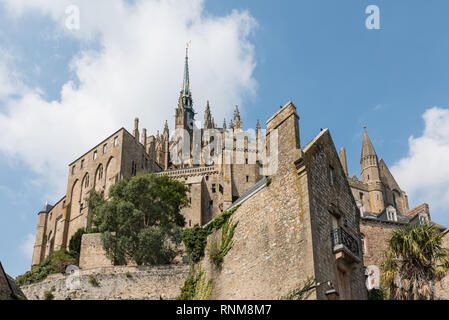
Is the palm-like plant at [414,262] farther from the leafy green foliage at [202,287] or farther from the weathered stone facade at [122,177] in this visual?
the weathered stone facade at [122,177]

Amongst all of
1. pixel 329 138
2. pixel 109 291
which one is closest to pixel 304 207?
pixel 329 138

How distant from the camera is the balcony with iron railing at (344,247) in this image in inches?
676

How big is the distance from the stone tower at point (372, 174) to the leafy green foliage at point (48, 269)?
39.1 meters

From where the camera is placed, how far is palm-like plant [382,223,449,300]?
838 inches

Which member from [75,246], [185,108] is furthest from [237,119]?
[75,246]

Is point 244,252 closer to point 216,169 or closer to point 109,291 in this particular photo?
point 109,291

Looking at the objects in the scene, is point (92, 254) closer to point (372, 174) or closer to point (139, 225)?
point (139, 225)

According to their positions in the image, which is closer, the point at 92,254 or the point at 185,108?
the point at 92,254

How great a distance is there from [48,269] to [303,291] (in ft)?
110

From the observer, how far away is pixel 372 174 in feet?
240

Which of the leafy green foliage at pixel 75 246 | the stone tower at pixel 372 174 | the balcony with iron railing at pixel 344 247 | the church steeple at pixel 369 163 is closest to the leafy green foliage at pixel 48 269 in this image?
the leafy green foliage at pixel 75 246

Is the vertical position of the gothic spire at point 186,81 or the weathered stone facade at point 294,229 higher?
the gothic spire at point 186,81

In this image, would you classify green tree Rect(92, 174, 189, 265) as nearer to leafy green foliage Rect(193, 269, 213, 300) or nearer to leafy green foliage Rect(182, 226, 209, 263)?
leafy green foliage Rect(182, 226, 209, 263)

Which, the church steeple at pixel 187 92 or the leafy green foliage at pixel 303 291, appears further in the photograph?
the church steeple at pixel 187 92
